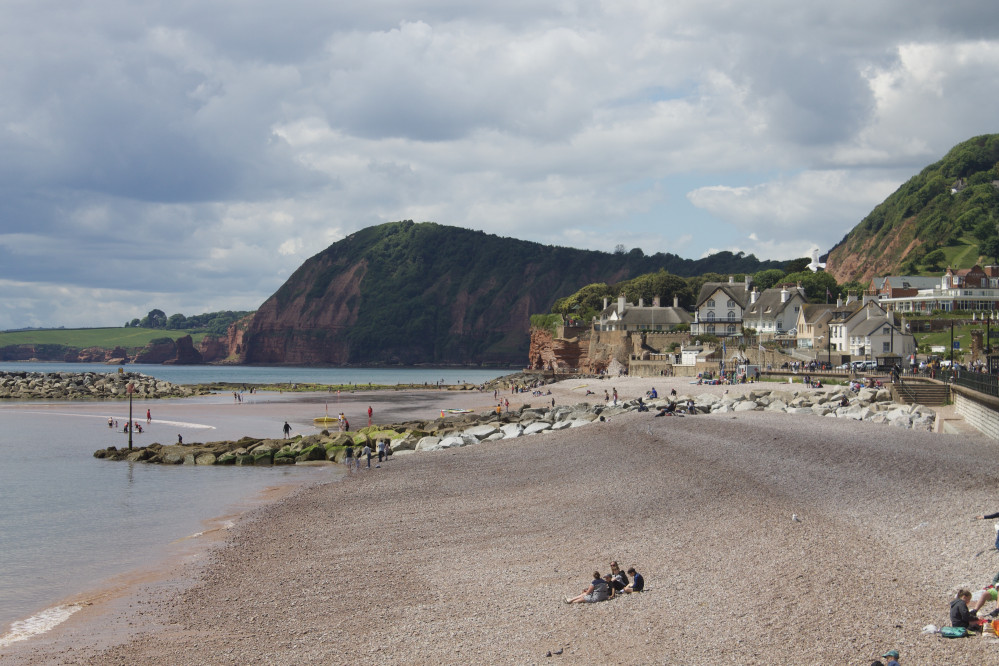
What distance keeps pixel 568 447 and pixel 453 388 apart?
69.2 metres

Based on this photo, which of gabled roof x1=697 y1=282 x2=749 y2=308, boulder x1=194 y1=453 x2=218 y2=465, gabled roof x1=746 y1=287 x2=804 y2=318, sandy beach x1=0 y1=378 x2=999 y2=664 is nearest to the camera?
sandy beach x1=0 y1=378 x2=999 y2=664

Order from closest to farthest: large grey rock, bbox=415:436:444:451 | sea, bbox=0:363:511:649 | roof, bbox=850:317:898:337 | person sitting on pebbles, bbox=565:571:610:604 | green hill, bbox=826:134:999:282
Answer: person sitting on pebbles, bbox=565:571:610:604, sea, bbox=0:363:511:649, large grey rock, bbox=415:436:444:451, roof, bbox=850:317:898:337, green hill, bbox=826:134:999:282

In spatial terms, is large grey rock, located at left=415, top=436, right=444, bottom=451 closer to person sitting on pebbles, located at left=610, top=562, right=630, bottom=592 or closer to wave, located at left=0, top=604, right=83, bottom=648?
wave, located at left=0, top=604, right=83, bottom=648

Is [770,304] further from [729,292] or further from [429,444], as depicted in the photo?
[429,444]

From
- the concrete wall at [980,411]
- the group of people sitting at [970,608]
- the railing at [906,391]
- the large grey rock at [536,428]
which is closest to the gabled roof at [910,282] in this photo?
the railing at [906,391]

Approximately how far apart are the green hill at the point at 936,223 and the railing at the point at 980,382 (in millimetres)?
89669

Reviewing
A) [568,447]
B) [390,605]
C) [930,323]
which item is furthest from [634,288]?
[390,605]

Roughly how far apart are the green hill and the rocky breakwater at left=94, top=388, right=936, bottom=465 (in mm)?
90250

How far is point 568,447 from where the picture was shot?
96.7ft

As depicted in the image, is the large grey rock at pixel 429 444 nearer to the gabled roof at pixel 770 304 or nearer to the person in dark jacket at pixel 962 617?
the person in dark jacket at pixel 962 617

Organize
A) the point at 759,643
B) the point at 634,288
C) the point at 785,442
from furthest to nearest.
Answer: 1. the point at 634,288
2. the point at 785,442
3. the point at 759,643

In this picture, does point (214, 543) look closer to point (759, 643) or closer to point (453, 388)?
point (759, 643)

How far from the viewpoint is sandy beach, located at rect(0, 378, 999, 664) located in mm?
10883

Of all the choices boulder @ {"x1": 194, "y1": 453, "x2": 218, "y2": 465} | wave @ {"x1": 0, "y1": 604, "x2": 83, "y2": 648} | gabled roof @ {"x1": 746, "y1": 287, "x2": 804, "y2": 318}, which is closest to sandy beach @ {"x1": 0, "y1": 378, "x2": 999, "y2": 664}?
wave @ {"x1": 0, "y1": 604, "x2": 83, "y2": 648}
